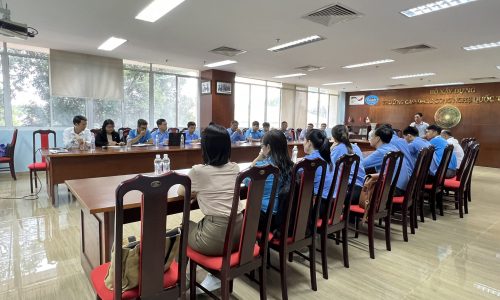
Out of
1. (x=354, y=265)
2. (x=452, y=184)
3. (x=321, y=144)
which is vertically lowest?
(x=354, y=265)

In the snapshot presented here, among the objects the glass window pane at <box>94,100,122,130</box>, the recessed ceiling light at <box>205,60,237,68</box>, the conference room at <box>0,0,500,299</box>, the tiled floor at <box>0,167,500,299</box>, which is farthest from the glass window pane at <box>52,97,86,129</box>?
the tiled floor at <box>0,167,500,299</box>

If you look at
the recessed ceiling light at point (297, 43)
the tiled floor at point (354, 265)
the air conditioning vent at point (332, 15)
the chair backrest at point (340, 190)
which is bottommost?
the tiled floor at point (354, 265)

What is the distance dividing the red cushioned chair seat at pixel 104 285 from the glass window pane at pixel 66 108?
6414 mm

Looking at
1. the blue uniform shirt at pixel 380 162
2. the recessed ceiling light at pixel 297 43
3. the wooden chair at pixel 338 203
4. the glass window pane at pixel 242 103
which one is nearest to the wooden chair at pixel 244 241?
the wooden chair at pixel 338 203

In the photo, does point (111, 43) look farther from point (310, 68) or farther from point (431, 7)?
point (431, 7)

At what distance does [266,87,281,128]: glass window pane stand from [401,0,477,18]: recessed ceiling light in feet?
23.9

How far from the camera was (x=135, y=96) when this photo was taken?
25.1ft

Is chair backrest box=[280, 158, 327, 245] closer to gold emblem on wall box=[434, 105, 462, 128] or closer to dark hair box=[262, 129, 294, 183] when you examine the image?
dark hair box=[262, 129, 294, 183]

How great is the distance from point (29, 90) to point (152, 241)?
682cm

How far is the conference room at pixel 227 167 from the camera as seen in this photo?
1663 mm

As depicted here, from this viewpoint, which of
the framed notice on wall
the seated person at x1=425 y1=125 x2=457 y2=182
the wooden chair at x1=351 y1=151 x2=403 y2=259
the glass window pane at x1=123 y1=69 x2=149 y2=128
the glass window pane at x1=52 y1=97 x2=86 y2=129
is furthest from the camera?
the framed notice on wall

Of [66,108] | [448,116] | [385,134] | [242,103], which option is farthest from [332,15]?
[448,116]

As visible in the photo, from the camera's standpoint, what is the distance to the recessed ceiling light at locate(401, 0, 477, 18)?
3242mm

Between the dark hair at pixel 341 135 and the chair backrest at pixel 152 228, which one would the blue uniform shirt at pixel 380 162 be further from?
the chair backrest at pixel 152 228
